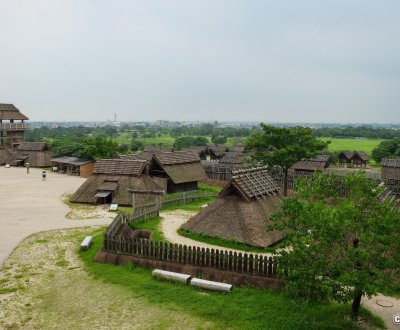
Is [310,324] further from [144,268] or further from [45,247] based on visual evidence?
[45,247]

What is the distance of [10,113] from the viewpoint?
65.3m

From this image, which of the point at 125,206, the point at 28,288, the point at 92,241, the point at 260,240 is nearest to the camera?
the point at 28,288

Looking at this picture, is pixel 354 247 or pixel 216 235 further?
pixel 216 235

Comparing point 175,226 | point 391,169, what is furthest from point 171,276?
point 391,169

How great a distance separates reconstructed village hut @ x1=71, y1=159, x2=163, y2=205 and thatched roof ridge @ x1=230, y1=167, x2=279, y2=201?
10.6 m

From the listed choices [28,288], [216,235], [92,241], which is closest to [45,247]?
[92,241]

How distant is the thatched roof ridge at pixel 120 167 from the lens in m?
30.8

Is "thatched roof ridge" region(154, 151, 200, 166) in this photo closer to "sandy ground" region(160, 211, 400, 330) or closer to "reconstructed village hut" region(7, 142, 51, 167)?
"sandy ground" region(160, 211, 400, 330)

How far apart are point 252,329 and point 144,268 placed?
6075 mm

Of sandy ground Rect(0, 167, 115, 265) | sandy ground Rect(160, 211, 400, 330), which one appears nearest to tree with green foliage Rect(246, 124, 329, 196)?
sandy ground Rect(160, 211, 400, 330)

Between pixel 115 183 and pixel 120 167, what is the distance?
171 cm

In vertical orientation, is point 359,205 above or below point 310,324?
above

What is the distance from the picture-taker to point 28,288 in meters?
14.0

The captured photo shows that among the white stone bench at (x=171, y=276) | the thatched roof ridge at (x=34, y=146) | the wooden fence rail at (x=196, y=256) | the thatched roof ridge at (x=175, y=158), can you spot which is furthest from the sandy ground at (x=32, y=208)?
the thatched roof ridge at (x=34, y=146)
